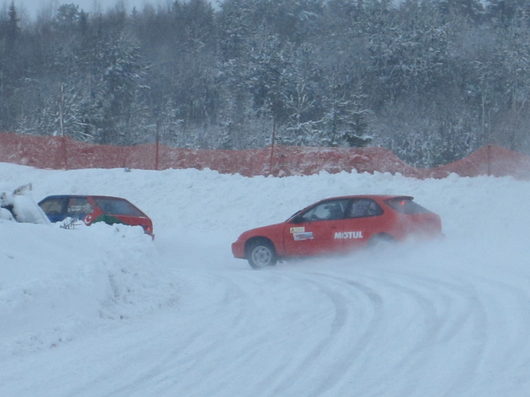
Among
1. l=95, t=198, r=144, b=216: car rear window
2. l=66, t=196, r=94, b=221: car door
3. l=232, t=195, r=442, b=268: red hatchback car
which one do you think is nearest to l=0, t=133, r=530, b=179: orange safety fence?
l=95, t=198, r=144, b=216: car rear window

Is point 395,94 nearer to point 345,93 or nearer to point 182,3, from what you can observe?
point 345,93

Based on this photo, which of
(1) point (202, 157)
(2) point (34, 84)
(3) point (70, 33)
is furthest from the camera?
(3) point (70, 33)

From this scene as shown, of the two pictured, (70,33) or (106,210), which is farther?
(70,33)

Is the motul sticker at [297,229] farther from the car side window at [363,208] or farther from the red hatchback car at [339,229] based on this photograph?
the car side window at [363,208]

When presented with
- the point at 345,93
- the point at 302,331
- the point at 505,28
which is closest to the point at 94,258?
the point at 302,331

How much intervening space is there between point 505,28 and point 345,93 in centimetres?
1674

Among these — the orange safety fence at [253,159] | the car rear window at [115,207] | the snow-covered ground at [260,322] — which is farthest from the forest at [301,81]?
the snow-covered ground at [260,322]

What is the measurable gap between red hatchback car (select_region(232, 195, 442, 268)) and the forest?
72.5 ft

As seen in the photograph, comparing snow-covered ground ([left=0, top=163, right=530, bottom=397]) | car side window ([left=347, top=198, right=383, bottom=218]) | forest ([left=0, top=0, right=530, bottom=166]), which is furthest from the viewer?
forest ([left=0, top=0, right=530, bottom=166])

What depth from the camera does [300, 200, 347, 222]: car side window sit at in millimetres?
15352

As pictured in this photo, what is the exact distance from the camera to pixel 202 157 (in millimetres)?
28094

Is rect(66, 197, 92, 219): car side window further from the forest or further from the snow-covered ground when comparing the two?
the forest

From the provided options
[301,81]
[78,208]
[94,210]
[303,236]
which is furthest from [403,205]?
[301,81]

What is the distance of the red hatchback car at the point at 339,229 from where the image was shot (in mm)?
14781
